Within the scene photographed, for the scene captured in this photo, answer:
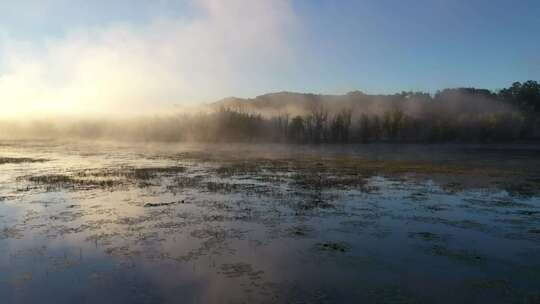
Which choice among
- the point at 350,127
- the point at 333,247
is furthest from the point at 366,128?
the point at 333,247

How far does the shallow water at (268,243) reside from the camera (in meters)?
11.6

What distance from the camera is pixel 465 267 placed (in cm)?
1341

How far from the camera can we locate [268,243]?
16.0m

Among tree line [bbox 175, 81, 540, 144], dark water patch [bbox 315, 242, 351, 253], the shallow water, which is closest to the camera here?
the shallow water

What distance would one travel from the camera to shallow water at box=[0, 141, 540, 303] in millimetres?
11555

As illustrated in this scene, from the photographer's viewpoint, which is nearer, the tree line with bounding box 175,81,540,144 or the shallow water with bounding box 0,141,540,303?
the shallow water with bounding box 0,141,540,303

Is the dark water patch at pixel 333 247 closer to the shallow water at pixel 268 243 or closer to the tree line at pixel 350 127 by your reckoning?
the shallow water at pixel 268 243

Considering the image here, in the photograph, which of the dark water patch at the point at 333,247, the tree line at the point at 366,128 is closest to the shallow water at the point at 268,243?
the dark water patch at the point at 333,247

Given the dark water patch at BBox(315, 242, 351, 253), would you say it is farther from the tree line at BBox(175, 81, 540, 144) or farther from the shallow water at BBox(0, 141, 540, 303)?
the tree line at BBox(175, 81, 540, 144)

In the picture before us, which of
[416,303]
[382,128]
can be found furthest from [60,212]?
[382,128]

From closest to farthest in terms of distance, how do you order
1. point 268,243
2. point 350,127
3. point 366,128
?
point 268,243 → point 366,128 → point 350,127

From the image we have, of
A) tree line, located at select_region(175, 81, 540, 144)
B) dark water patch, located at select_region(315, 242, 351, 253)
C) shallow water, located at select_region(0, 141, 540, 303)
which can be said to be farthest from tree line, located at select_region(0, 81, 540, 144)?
dark water patch, located at select_region(315, 242, 351, 253)

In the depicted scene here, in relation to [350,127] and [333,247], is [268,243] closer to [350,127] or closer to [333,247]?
[333,247]

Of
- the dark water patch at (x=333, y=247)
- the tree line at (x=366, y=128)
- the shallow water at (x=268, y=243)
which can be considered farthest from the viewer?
the tree line at (x=366, y=128)
